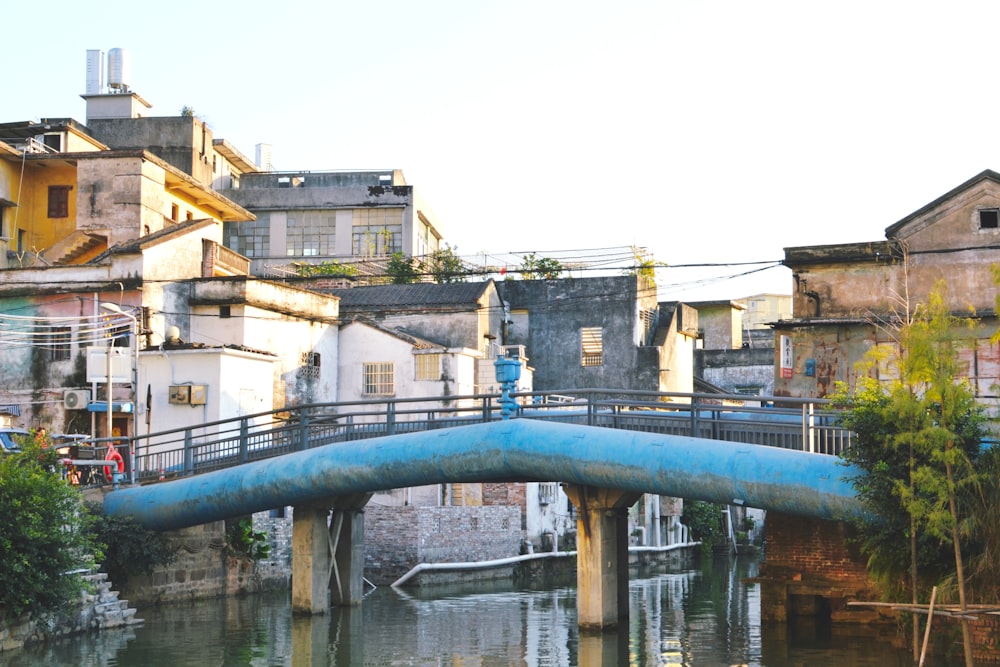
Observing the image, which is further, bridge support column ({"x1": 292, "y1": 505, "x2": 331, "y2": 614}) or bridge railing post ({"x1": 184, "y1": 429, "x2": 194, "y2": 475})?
bridge railing post ({"x1": 184, "y1": 429, "x2": 194, "y2": 475})

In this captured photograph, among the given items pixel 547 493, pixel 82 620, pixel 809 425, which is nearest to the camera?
pixel 809 425

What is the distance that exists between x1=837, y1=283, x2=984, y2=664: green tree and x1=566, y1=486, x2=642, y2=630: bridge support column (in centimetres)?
598

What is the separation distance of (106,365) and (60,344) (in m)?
5.14

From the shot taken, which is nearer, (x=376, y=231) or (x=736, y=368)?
(x=376, y=231)

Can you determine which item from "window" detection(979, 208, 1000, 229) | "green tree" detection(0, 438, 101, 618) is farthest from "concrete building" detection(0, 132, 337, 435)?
"window" detection(979, 208, 1000, 229)

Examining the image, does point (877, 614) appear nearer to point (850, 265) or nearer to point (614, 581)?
point (614, 581)

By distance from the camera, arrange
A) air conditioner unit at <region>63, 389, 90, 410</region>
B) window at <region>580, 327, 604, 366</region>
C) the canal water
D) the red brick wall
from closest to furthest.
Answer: the canal water, the red brick wall, air conditioner unit at <region>63, 389, 90, 410</region>, window at <region>580, 327, 604, 366</region>

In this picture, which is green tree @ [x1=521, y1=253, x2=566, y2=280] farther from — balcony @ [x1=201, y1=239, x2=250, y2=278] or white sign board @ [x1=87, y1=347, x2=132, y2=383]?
white sign board @ [x1=87, y1=347, x2=132, y2=383]

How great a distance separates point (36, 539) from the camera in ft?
84.5

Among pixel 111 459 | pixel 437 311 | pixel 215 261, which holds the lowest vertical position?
pixel 111 459

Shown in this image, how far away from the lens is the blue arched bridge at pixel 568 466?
25078 millimetres

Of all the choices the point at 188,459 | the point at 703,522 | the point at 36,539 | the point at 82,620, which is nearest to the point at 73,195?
the point at 188,459

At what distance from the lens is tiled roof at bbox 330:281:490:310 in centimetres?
5397

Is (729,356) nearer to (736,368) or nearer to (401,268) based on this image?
(736,368)
